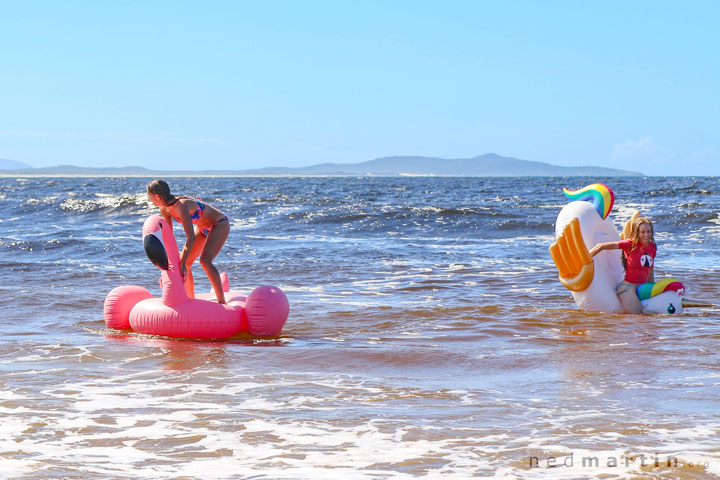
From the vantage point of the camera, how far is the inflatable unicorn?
28.5 feet

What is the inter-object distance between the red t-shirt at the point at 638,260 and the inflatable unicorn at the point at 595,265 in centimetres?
12

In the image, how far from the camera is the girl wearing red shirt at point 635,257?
865cm

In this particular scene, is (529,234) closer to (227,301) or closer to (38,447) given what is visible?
(227,301)

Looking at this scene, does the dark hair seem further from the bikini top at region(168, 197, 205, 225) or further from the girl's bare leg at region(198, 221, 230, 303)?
the girl's bare leg at region(198, 221, 230, 303)

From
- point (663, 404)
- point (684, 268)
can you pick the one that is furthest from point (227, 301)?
point (684, 268)

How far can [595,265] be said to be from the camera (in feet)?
28.9

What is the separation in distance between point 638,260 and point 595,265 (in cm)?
46

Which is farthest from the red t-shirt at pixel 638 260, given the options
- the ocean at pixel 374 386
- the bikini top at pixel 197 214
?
the bikini top at pixel 197 214

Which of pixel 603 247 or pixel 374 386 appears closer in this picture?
pixel 374 386

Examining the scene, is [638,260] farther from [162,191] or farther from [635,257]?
[162,191]

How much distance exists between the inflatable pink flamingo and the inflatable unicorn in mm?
3225

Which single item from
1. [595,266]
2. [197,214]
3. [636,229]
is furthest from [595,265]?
[197,214]

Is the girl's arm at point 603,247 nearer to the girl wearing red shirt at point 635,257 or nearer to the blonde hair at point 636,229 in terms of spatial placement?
the girl wearing red shirt at point 635,257

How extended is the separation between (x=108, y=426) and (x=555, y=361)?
3.54 m
